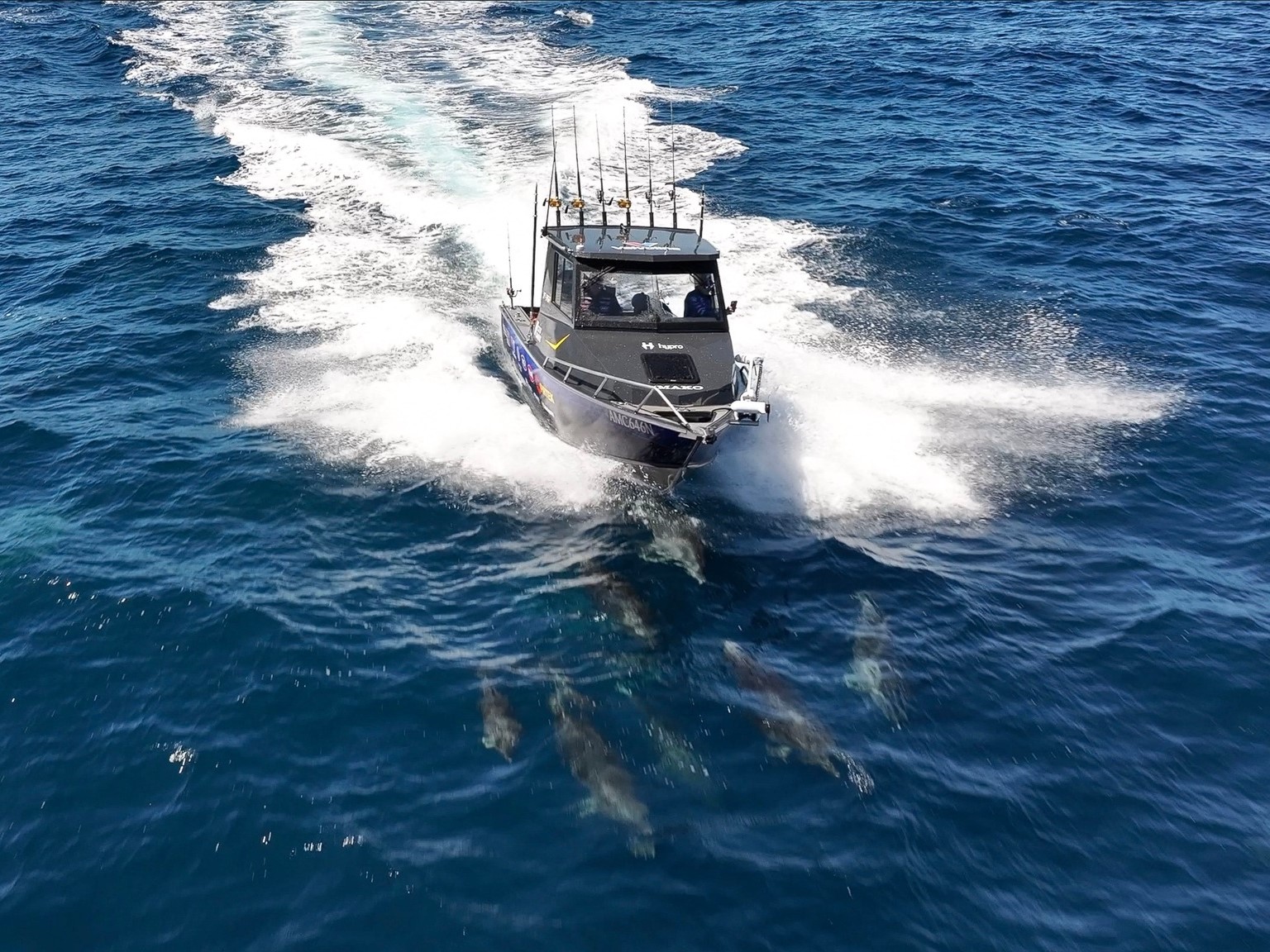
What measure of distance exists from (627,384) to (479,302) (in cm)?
1028

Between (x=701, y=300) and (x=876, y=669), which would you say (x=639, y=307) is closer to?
(x=701, y=300)

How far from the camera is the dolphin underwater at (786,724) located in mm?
12320

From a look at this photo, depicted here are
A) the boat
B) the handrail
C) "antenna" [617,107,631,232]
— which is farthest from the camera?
"antenna" [617,107,631,232]

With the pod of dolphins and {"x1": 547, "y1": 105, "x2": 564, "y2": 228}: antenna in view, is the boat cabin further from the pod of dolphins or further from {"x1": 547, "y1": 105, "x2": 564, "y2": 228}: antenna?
the pod of dolphins

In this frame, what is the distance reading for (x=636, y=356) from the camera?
58.4 feet

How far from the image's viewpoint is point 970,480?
18.2 meters

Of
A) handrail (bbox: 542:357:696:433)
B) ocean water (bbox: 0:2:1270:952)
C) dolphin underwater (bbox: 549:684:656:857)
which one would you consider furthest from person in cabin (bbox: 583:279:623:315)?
dolphin underwater (bbox: 549:684:656:857)

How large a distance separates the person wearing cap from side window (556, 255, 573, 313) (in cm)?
252

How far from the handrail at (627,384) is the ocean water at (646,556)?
2.08 m

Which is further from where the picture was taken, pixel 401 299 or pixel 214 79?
pixel 214 79

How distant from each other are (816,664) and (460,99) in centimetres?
3299

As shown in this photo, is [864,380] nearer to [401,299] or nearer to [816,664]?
[816,664]

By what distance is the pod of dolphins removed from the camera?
11852 millimetres

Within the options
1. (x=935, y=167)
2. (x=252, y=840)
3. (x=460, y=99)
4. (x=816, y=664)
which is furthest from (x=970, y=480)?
(x=460, y=99)
